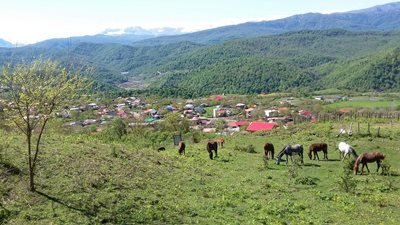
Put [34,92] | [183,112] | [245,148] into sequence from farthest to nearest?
1. [183,112]
2. [245,148]
3. [34,92]

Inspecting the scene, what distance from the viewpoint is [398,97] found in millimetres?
131500

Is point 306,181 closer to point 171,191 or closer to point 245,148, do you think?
point 171,191

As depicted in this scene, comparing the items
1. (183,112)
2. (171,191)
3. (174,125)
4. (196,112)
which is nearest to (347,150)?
(171,191)

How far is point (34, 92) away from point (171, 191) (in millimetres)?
7592

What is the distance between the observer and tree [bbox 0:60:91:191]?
13727 millimetres

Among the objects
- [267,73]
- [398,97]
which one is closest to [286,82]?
[267,73]

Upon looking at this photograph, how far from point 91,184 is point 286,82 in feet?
573

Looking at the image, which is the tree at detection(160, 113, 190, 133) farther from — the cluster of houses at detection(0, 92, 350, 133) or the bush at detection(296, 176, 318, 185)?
the bush at detection(296, 176, 318, 185)

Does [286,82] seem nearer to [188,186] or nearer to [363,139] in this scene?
[363,139]

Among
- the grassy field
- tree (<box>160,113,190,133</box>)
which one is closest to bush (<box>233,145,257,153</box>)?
the grassy field

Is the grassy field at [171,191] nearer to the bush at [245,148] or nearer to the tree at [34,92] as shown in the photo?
the tree at [34,92]

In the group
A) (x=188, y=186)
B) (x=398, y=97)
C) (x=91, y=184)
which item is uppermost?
(x=91, y=184)

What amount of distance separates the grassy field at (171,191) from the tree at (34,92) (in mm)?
1490

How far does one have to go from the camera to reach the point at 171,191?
58.2ft
